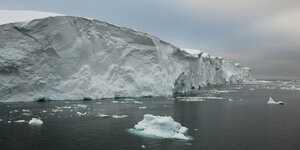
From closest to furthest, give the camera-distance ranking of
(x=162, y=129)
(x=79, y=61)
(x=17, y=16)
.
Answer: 1. (x=162, y=129)
2. (x=17, y=16)
3. (x=79, y=61)

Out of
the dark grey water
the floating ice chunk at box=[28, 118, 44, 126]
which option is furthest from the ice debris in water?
the floating ice chunk at box=[28, 118, 44, 126]

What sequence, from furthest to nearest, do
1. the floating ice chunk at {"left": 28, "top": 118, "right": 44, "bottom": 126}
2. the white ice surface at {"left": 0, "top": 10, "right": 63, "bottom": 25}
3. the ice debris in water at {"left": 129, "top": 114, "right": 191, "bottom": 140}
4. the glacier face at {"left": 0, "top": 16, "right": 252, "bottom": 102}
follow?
the white ice surface at {"left": 0, "top": 10, "right": 63, "bottom": 25} → the glacier face at {"left": 0, "top": 16, "right": 252, "bottom": 102} → the floating ice chunk at {"left": 28, "top": 118, "right": 44, "bottom": 126} → the ice debris in water at {"left": 129, "top": 114, "right": 191, "bottom": 140}

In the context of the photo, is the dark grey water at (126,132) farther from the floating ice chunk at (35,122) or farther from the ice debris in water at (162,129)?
the ice debris in water at (162,129)

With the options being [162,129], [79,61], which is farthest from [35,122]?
[79,61]

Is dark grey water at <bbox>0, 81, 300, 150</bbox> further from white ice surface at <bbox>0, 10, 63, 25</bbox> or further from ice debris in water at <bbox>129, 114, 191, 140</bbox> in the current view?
white ice surface at <bbox>0, 10, 63, 25</bbox>

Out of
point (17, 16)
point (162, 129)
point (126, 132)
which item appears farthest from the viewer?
point (17, 16)

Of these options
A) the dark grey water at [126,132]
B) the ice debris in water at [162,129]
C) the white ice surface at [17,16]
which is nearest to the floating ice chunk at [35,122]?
the dark grey water at [126,132]

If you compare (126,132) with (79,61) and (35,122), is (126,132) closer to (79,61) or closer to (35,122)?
(35,122)

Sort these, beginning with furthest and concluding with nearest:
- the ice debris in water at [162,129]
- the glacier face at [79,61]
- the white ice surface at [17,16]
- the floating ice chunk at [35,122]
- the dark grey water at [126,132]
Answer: the white ice surface at [17,16] → the glacier face at [79,61] → the floating ice chunk at [35,122] → the ice debris in water at [162,129] → the dark grey water at [126,132]
